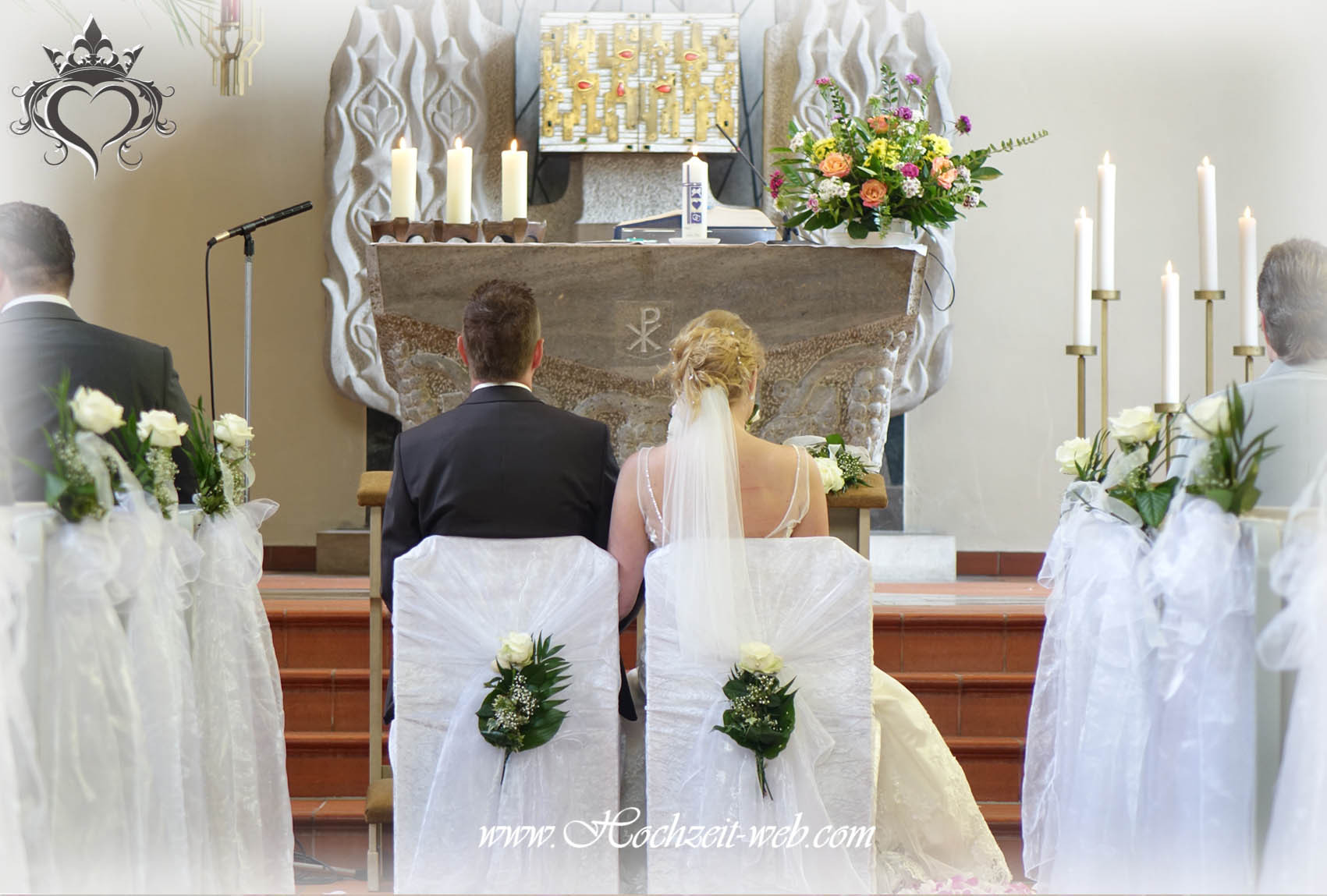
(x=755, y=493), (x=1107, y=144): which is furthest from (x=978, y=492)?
(x=755, y=493)

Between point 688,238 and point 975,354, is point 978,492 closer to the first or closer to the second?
point 975,354

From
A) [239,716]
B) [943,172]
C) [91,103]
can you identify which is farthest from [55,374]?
[91,103]

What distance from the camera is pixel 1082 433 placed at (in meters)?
3.33

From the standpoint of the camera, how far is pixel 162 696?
2.34 meters

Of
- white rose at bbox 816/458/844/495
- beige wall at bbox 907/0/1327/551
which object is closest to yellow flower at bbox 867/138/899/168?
white rose at bbox 816/458/844/495

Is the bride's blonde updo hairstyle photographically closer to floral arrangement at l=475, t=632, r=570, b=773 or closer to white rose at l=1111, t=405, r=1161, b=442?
floral arrangement at l=475, t=632, r=570, b=773

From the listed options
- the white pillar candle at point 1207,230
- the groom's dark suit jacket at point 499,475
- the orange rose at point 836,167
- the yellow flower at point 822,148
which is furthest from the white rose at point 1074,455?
the yellow flower at point 822,148

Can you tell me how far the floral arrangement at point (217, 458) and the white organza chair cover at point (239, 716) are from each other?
0.12 ft

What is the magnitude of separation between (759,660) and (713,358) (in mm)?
599

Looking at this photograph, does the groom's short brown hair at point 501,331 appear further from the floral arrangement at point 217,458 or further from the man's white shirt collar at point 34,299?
the man's white shirt collar at point 34,299

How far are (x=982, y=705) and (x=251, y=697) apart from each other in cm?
231

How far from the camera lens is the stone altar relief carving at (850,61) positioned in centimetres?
564

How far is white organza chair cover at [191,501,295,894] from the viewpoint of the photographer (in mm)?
2553

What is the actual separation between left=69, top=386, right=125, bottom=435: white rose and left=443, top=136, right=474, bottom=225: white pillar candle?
165 cm
